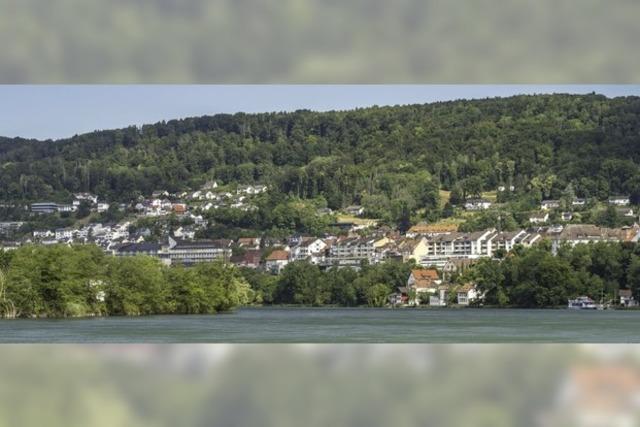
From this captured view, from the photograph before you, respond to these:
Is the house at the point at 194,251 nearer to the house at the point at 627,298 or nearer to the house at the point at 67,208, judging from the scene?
the house at the point at 67,208

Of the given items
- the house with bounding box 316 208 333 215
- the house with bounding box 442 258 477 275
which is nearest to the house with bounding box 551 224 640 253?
the house with bounding box 442 258 477 275

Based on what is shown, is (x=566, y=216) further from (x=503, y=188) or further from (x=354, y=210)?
(x=354, y=210)

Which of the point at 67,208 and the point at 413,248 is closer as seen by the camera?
the point at 67,208

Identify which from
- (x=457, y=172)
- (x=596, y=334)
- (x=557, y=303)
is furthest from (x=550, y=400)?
(x=557, y=303)

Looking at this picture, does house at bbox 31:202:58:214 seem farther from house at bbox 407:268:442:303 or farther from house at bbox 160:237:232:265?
house at bbox 407:268:442:303

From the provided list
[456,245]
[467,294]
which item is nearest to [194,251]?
[456,245]
